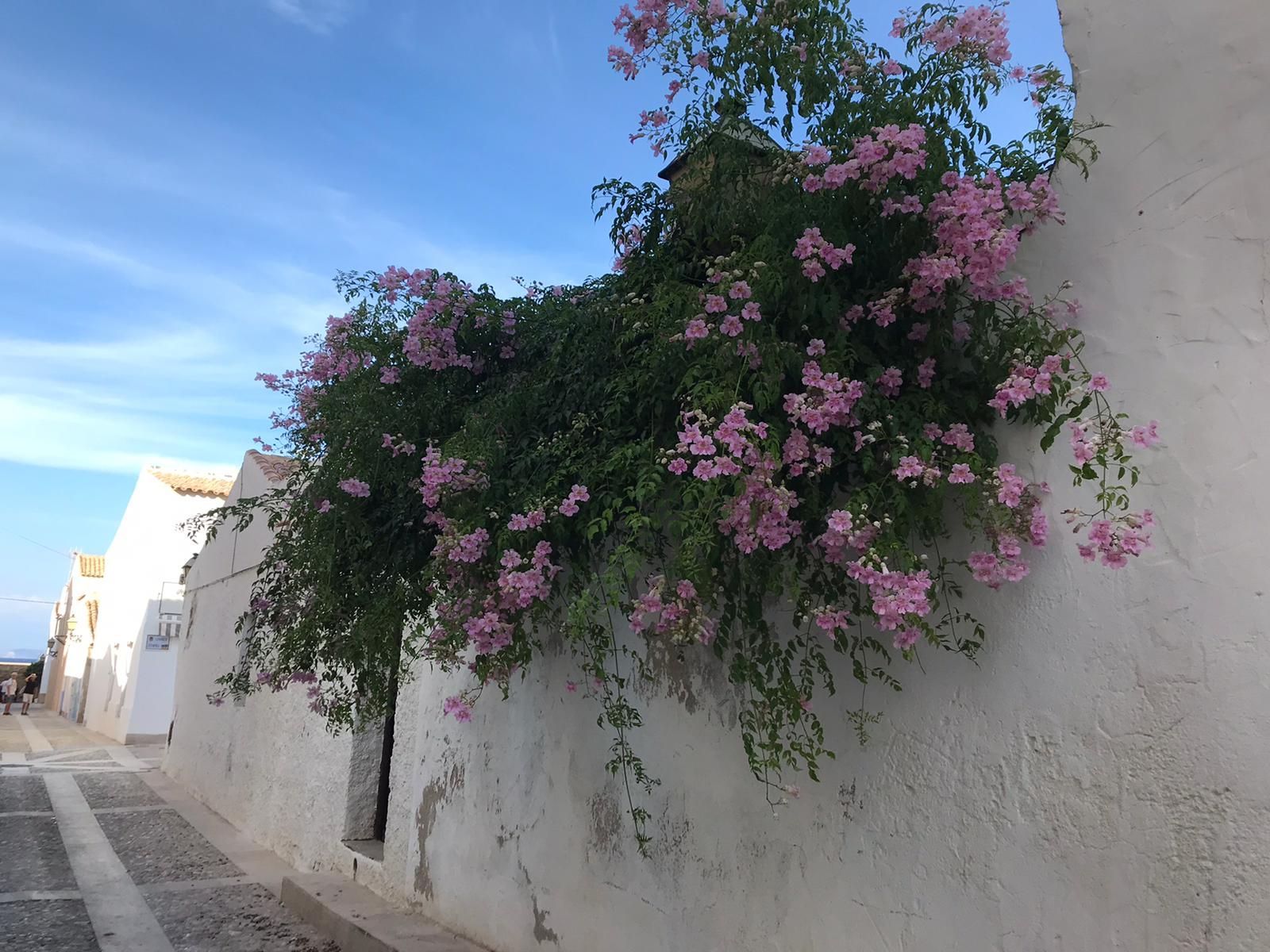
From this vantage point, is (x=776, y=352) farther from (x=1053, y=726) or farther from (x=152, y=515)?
(x=152, y=515)

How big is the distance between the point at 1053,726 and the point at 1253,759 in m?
0.45

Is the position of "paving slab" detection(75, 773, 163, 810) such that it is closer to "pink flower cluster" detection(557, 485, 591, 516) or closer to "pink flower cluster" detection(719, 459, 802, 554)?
"pink flower cluster" detection(557, 485, 591, 516)

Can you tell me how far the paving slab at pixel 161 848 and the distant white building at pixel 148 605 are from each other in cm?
Answer: 835

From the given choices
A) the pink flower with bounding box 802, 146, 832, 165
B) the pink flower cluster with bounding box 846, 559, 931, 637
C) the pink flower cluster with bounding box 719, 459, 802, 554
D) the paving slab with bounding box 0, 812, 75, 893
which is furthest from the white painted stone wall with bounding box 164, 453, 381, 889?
the pink flower with bounding box 802, 146, 832, 165

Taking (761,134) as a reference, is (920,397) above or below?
below

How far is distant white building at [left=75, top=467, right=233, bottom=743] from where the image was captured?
19.7 metres

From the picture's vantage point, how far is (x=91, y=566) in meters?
34.8

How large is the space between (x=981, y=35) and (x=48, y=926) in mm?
6675

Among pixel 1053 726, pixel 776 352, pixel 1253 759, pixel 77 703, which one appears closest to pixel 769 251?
pixel 776 352

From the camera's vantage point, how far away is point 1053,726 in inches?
95.3

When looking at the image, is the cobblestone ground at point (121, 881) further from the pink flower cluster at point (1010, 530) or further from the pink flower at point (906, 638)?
the pink flower cluster at point (1010, 530)

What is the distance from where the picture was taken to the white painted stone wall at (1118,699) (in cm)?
215

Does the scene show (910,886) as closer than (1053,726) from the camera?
No

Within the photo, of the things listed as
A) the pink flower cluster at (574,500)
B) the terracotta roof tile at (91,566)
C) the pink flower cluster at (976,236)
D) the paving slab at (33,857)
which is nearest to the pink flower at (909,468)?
the pink flower cluster at (976,236)
